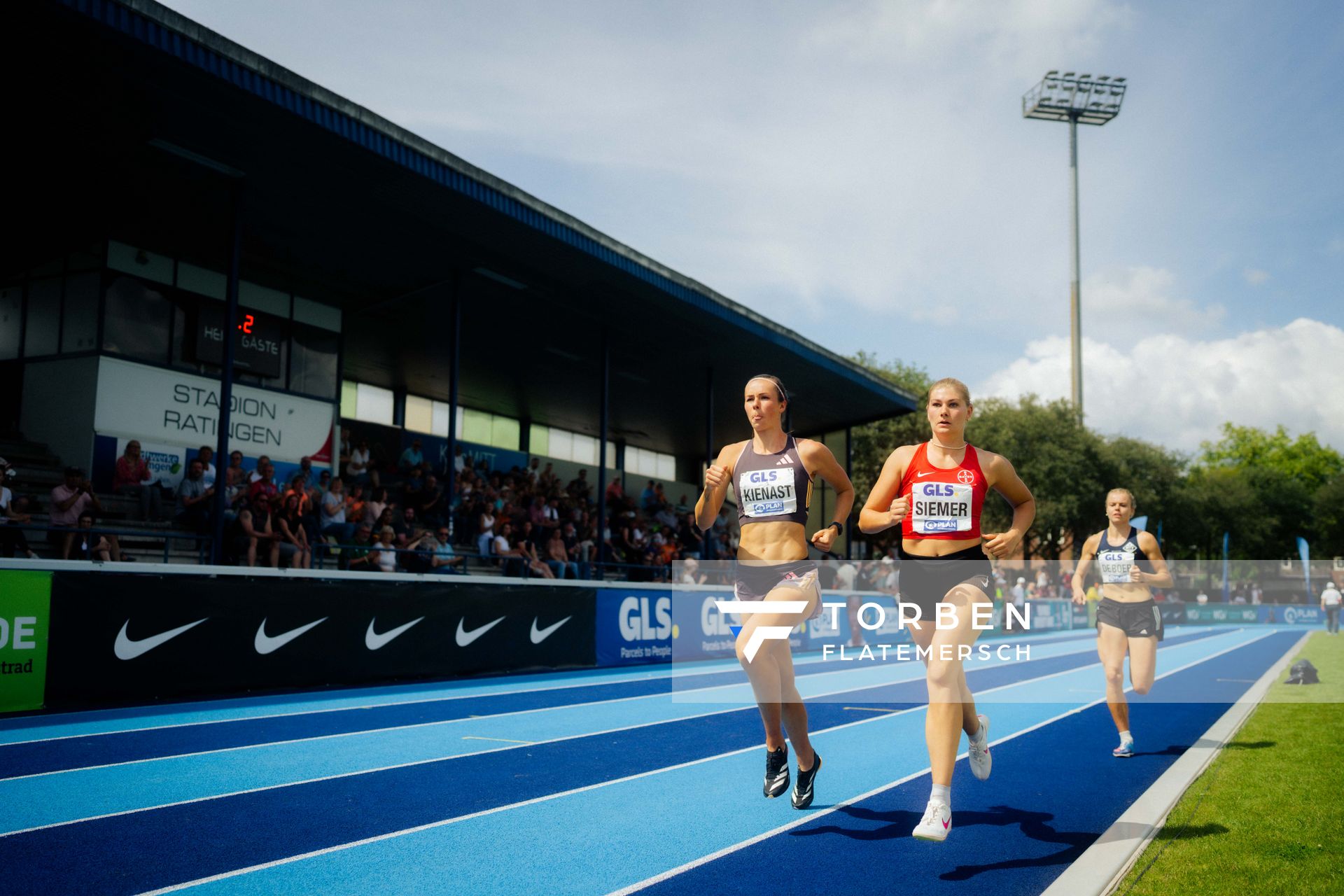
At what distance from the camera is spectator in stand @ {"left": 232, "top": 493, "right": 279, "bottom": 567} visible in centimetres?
1283

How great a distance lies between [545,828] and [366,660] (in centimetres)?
815

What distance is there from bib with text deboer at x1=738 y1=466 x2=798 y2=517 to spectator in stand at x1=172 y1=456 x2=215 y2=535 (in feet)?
35.1

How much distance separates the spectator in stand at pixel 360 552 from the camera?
1413 cm

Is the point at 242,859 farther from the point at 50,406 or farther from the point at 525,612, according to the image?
the point at 50,406

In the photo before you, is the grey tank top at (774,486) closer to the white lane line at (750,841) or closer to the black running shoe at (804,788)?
the black running shoe at (804,788)

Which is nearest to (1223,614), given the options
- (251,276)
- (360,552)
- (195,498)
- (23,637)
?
(360,552)

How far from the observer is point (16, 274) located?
58.9ft

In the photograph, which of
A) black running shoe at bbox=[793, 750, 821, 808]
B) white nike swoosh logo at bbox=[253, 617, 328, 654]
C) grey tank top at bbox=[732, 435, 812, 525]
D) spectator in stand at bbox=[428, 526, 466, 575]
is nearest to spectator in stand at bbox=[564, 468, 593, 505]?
spectator in stand at bbox=[428, 526, 466, 575]

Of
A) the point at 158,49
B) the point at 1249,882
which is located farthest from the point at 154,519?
the point at 1249,882

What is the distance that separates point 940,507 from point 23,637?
8615 mm

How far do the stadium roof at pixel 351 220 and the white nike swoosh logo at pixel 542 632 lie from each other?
6.13 m

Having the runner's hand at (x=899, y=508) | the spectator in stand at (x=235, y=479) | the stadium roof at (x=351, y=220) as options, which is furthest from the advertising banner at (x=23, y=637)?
the runner's hand at (x=899, y=508)

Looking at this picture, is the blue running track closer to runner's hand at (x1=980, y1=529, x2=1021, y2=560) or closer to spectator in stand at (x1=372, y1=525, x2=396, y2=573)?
runner's hand at (x1=980, y1=529, x2=1021, y2=560)

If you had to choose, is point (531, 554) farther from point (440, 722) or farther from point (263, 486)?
point (440, 722)
